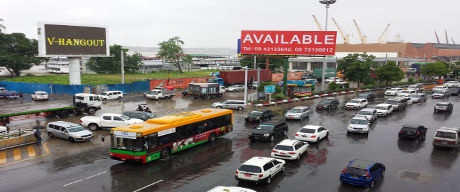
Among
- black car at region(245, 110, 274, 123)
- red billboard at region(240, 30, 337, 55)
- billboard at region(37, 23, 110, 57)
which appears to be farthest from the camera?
red billboard at region(240, 30, 337, 55)

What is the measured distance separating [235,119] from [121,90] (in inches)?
1037

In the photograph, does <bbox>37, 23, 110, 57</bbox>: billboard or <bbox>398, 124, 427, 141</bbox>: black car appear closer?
<bbox>398, 124, 427, 141</bbox>: black car

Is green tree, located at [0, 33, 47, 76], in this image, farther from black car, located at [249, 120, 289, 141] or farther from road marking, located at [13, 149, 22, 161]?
black car, located at [249, 120, 289, 141]

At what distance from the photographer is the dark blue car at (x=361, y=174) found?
620 inches

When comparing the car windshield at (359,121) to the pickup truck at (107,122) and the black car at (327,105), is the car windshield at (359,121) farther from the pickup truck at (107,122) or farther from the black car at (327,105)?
the pickup truck at (107,122)

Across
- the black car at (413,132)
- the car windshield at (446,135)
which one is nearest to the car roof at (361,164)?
the car windshield at (446,135)

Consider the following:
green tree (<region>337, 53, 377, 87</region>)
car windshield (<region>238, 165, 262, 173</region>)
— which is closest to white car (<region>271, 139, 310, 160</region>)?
car windshield (<region>238, 165, 262, 173</region>)

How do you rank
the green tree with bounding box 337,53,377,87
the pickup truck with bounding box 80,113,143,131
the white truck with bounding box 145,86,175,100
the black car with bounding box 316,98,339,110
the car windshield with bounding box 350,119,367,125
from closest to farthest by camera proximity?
the car windshield with bounding box 350,119,367,125 → the pickup truck with bounding box 80,113,143,131 → the black car with bounding box 316,98,339,110 → the white truck with bounding box 145,86,175,100 → the green tree with bounding box 337,53,377,87

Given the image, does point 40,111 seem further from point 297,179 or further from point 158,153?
point 297,179

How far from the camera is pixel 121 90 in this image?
5331cm

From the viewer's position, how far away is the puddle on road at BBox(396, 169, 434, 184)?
56.5ft

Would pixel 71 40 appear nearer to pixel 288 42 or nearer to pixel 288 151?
pixel 288 42

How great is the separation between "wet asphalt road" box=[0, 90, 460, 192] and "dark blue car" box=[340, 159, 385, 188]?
363mm

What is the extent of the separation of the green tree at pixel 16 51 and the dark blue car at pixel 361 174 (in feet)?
236
